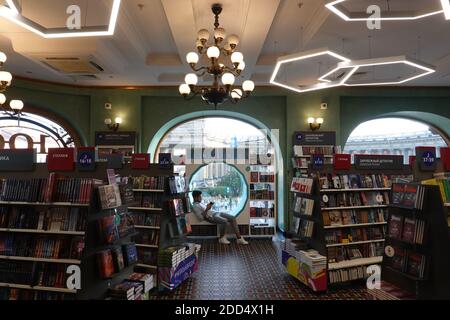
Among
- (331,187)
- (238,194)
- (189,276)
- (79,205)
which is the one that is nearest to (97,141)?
(238,194)

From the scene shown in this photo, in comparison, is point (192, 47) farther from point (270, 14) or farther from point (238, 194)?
point (238, 194)

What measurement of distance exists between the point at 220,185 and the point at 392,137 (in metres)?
6.15

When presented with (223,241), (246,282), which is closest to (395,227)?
(246,282)

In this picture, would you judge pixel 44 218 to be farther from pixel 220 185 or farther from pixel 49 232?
pixel 220 185

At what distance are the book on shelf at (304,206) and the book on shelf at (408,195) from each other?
5.01 ft

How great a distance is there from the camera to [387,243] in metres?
3.19

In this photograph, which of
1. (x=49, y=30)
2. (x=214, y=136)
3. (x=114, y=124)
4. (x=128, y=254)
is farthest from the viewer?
(x=214, y=136)

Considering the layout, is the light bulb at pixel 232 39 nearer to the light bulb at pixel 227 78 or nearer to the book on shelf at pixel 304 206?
the light bulb at pixel 227 78

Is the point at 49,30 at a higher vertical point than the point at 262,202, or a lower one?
higher

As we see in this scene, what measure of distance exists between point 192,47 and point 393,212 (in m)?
4.56

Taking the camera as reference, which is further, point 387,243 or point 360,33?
point 360,33

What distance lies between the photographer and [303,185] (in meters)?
4.84

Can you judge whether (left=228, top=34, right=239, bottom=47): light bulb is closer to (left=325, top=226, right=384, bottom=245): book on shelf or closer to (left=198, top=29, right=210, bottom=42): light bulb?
(left=198, top=29, right=210, bottom=42): light bulb

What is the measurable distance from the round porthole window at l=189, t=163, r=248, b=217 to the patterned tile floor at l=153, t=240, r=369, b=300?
2148mm
